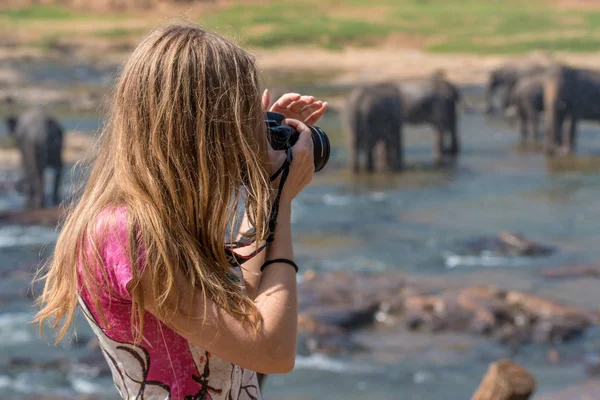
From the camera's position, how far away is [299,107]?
78.0 inches

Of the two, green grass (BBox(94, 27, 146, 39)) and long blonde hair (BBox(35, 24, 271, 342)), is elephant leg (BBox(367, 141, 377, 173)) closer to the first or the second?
long blonde hair (BBox(35, 24, 271, 342))

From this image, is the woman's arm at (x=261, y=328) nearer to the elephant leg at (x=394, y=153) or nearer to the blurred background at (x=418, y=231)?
the blurred background at (x=418, y=231)

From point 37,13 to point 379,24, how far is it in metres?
11.1

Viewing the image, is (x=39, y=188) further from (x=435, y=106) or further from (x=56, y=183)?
(x=435, y=106)

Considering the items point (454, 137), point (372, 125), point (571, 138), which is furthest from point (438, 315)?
point (571, 138)

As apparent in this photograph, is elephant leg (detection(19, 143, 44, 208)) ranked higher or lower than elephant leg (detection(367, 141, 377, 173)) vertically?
higher

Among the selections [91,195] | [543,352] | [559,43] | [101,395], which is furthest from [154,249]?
[559,43]

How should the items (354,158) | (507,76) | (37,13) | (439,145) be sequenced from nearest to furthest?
(354,158), (439,145), (507,76), (37,13)

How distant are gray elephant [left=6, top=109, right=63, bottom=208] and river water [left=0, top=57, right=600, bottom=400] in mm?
959

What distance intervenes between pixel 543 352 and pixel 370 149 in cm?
805

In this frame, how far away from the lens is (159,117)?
1.62m

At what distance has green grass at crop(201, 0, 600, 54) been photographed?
28.6 meters

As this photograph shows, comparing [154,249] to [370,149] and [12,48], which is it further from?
[12,48]

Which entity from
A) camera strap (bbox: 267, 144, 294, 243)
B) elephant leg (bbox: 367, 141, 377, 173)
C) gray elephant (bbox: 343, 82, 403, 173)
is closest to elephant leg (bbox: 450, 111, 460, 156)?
gray elephant (bbox: 343, 82, 403, 173)
